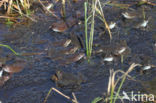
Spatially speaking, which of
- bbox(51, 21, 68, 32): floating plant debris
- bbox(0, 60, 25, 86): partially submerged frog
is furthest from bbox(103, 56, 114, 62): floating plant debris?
bbox(0, 60, 25, 86): partially submerged frog

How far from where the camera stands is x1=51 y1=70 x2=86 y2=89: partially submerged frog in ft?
12.6

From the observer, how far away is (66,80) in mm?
Result: 3832

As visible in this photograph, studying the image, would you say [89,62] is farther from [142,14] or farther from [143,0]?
[143,0]

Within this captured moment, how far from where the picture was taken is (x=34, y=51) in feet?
15.0

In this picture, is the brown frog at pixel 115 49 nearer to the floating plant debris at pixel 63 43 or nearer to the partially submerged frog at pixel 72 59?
the partially submerged frog at pixel 72 59

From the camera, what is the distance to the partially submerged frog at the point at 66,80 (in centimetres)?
383

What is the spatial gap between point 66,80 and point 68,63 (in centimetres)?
53

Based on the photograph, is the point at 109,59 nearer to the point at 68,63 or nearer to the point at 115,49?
the point at 115,49

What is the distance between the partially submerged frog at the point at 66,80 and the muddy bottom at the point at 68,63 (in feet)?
0.27

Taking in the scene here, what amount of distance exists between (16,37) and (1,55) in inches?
24.5

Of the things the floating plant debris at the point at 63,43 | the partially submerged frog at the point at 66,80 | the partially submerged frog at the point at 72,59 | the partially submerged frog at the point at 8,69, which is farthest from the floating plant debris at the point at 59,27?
the partially submerged frog at the point at 66,80

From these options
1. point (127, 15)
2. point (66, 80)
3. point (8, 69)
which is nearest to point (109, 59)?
point (66, 80)

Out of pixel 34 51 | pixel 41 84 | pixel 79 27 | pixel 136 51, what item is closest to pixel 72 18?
pixel 79 27

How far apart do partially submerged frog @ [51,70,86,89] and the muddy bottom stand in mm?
82
